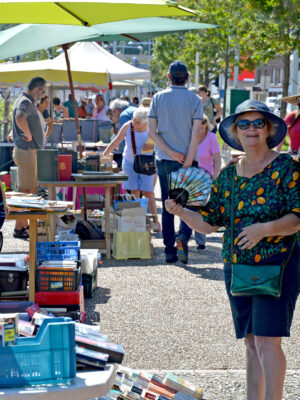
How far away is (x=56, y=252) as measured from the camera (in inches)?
262

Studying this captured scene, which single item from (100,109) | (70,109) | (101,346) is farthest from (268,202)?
(70,109)

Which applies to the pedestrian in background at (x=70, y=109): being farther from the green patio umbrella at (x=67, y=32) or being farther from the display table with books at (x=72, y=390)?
the display table with books at (x=72, y=390)

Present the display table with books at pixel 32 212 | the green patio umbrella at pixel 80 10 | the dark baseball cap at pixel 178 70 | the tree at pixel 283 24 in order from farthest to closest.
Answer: the tree at pixel 283 24 < the dark baseball cap at pixel 178 70 < the display table with books at pixel 32 212 < the green patio umbrella at pixel 80 10

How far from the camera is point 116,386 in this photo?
4180 mm

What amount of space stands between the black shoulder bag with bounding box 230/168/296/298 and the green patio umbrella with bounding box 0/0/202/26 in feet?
7.82

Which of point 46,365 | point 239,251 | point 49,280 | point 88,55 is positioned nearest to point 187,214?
point 239,251

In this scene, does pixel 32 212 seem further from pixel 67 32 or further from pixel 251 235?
pixel 67 32

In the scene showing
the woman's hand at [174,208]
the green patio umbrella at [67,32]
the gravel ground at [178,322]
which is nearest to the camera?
the woman's hand at [174,208]

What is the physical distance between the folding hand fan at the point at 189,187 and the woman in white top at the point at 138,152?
5642mm

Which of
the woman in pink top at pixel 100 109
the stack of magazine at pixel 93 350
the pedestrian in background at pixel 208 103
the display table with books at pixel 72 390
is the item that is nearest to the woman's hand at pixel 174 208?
the stack of magazine at pixel 93 350

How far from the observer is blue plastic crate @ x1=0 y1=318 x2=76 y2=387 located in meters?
2.97

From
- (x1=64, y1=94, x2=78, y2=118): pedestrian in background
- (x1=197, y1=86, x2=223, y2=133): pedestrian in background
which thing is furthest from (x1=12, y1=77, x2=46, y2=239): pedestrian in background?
(x1=64, y1=94, x2=78, y2=118): pedestrian in background

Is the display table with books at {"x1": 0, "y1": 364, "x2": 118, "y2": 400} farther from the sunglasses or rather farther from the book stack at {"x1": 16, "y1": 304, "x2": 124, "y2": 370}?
the sunglasses

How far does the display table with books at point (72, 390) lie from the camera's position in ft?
9.56
